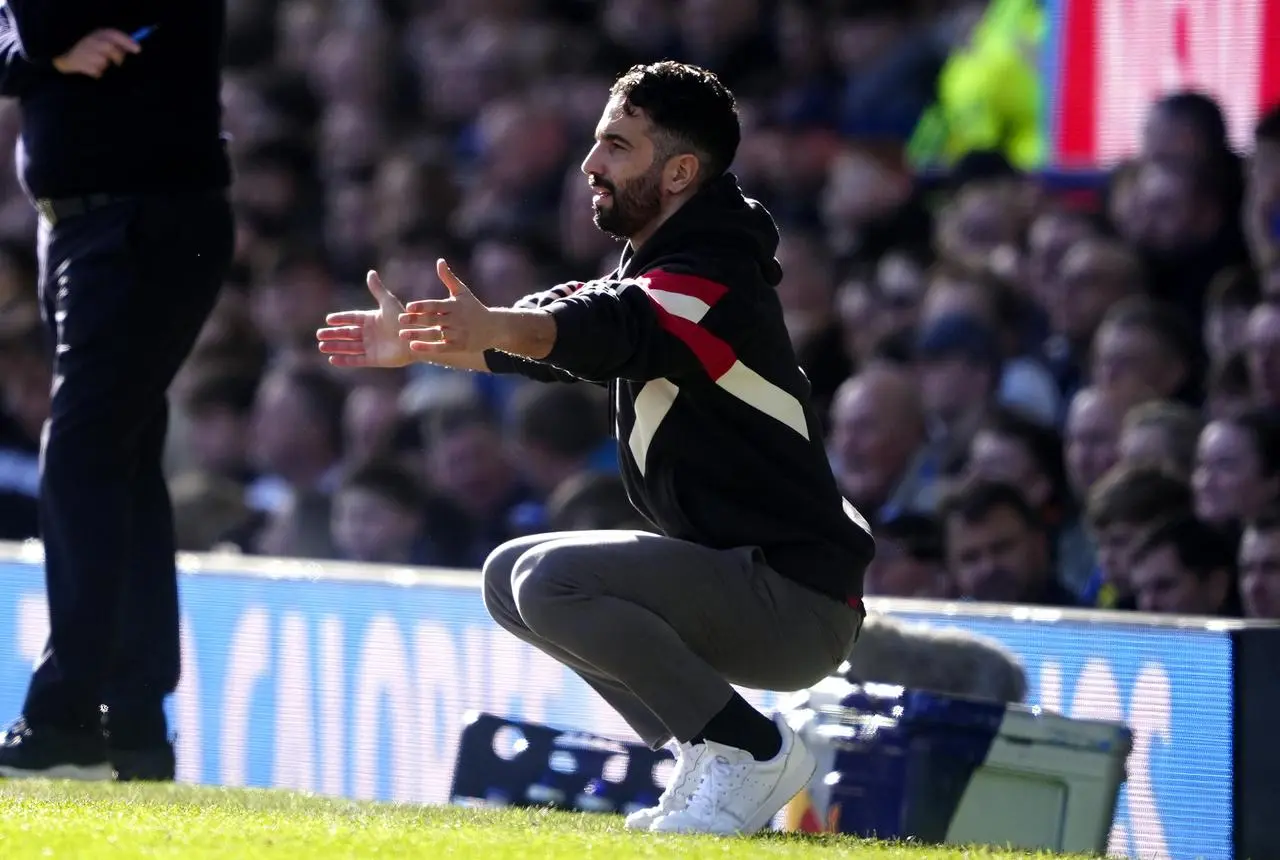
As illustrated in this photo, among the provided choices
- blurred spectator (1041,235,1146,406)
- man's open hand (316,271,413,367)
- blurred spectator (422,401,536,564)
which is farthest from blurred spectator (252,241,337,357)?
man's open hand (316,271,413,367)

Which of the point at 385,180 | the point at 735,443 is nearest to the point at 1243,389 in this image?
the point at 735,443

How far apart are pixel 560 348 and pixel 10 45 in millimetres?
1700

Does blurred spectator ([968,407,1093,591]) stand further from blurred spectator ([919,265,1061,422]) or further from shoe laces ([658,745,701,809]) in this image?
shoe laces ([658,745,701,809])

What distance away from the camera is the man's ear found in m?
3.76

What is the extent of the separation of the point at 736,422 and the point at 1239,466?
2796 mm

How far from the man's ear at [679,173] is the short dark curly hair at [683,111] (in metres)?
0.02

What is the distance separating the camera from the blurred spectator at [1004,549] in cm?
598

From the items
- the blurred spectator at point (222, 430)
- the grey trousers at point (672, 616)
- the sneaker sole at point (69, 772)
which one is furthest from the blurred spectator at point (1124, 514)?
the blurred spectator at point (222, 430)

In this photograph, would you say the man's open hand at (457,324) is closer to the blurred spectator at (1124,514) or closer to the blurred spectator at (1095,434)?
the blurred spectator at (1124,514)

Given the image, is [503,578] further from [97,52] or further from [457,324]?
[97,52]

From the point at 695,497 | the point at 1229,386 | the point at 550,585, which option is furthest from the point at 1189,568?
the point at 550,585

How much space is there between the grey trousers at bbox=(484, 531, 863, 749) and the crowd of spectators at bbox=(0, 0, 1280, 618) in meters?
1.19

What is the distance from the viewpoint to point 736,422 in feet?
12.1

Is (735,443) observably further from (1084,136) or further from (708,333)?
(1084,136)
